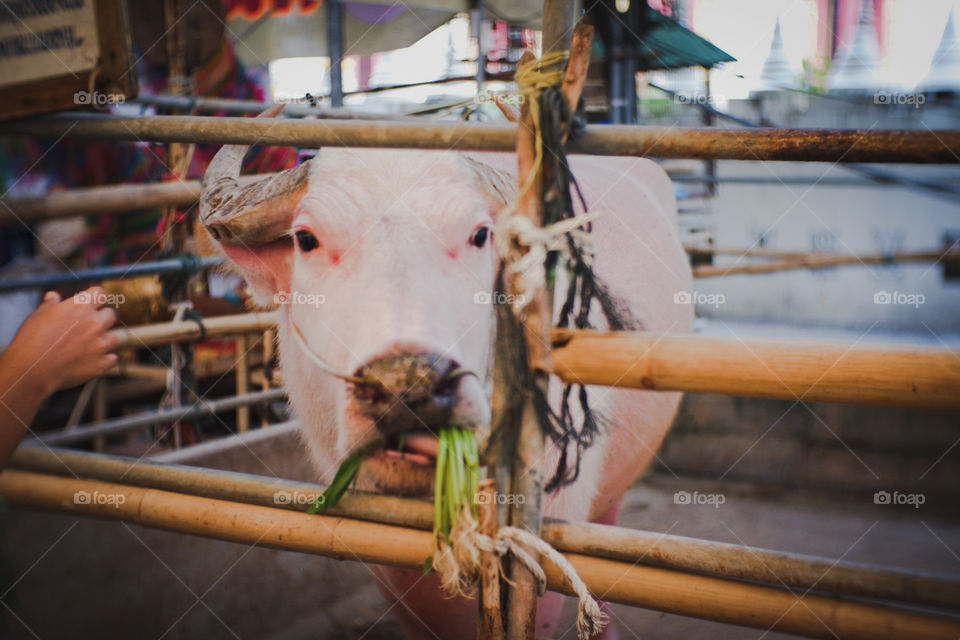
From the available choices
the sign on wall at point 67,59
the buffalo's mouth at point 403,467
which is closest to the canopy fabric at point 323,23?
the sign on wall at point 67,59

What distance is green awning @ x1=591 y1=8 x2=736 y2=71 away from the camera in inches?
166

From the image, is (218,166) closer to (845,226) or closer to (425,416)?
(425,416)

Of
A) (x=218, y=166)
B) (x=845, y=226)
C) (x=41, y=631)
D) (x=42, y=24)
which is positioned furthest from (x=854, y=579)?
(x=845, y=226)

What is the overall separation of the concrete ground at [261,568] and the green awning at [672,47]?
264cm

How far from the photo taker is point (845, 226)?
8.27 meters

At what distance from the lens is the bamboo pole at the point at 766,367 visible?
3.25 feet

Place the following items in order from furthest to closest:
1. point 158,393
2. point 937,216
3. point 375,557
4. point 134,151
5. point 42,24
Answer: point 937,216 → point 158,393 → point 134,151 → point 42,24 → point 375,557

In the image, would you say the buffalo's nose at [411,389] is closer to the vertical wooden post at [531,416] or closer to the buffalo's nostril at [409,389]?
the buffalo's nostril at [409,389]

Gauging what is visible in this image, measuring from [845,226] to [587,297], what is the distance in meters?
8.14

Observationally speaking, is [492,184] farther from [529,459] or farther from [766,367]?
[766,367]

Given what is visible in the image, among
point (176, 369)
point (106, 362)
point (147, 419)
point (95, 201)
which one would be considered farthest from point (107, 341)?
point (176, 369)

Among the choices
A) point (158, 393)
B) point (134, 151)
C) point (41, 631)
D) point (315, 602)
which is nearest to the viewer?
point (41, 631)

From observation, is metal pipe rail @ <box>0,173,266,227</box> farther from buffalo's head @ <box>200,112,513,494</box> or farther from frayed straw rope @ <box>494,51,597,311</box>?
frayed straw rope @ <box>494,51,597,311</box>
